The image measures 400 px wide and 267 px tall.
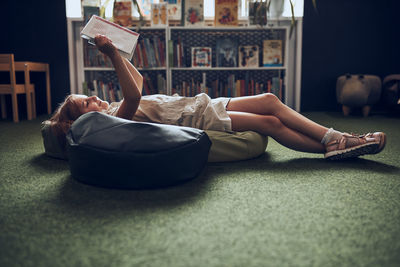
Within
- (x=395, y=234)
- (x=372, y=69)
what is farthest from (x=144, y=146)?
(x=372, y=69)

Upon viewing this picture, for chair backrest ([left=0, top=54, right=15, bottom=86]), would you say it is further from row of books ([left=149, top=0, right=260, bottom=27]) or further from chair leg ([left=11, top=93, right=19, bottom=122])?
row of books ([left=149, top=0, right=260, bottom=27])

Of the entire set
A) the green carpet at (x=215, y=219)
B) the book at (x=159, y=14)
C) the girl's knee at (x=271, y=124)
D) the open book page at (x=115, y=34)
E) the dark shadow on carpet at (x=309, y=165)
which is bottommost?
the dark shadow on carpet at (x=309, y=165)

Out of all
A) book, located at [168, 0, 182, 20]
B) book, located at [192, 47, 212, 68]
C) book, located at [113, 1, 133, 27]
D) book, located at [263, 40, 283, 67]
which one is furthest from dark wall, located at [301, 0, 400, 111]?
book, located at [113, 1, 133, 27]

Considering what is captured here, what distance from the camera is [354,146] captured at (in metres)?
1.44

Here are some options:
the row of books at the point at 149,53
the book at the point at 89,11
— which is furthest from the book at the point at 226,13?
the book at the point at 89,11

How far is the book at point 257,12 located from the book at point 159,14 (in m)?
0.84

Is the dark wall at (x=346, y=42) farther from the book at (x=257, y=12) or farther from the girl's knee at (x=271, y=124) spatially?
the girl's knee at (x=271, y=124)

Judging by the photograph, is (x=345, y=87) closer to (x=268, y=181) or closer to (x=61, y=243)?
(x=268, y=181)

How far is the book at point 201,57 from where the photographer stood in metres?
3.39

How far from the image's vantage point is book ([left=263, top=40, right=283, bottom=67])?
3.38m

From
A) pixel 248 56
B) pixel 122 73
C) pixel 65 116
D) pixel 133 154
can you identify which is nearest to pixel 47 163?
pixel 65 116

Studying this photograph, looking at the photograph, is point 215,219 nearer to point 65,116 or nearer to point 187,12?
point 65,116

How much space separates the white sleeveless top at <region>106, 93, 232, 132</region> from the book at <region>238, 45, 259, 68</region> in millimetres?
1965

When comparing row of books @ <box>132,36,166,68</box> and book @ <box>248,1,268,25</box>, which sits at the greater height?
book @ <box>248,1,268,25</box>
